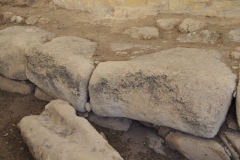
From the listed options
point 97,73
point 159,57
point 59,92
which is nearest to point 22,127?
point 59,92

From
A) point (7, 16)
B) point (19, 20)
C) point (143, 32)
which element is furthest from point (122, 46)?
point (7, 16)

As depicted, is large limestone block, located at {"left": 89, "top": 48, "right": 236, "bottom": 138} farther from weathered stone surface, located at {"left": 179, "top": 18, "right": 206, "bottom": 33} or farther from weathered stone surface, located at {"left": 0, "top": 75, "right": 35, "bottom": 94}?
weathered stone surface, located at {"left": 0, "top": 75, "right": 35, "bottom": 94}

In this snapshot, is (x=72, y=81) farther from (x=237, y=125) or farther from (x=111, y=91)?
(x=237, y=125)

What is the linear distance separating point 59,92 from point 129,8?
1264 millimetres

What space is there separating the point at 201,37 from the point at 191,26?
22 cm

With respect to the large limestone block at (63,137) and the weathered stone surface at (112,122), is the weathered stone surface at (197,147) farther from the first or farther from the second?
the large limestone block at (63,137)

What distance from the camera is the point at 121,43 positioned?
3043 mm

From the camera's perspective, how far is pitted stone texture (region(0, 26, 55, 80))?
10.3 ft

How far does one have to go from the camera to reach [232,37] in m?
2.80

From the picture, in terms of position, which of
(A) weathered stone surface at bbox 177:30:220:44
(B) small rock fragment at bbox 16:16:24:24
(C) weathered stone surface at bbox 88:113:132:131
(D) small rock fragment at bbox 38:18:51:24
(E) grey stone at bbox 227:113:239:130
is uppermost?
(A) weathered stone surface at bbox 177:30:220:44

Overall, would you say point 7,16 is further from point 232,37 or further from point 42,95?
point 232,37

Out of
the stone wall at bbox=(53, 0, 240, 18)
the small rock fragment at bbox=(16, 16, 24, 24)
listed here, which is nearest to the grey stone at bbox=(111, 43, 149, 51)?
the stone wall at bbox=(53, 0, 240, 18)

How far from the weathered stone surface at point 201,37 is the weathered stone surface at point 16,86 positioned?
1636 mm

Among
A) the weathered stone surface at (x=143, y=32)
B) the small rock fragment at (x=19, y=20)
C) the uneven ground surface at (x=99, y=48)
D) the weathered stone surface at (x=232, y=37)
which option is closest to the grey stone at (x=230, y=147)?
the uneven ground surface at (x=99, y=48)
